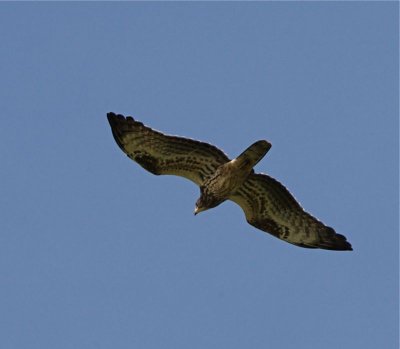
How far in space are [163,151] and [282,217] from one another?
107 inches

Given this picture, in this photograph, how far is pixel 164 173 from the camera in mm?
19156

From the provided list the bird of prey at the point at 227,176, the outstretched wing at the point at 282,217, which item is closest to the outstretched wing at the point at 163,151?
the bird of prey at the point at 227,176

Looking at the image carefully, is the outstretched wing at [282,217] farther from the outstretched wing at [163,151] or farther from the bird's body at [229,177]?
the outstretched wing at [163,151]

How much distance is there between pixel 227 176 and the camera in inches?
731

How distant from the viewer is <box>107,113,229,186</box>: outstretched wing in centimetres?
1861

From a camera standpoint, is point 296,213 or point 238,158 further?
point 296,213

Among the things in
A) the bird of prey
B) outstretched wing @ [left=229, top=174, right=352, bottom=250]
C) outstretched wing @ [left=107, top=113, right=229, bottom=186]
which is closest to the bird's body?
the bird of prey

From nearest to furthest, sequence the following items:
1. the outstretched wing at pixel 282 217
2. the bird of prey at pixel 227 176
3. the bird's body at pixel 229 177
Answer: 1. the bird's body at pixel 229 177
2. the bird of prey at pixel 227 176
3. the outstretched wing at pixel 282 217

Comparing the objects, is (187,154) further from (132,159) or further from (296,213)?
(296,213)

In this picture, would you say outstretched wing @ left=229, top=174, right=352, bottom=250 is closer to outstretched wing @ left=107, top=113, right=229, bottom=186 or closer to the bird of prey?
the bird of prey

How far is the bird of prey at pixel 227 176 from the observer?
18562 mm

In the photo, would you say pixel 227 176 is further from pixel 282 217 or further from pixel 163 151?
pixel 282 217

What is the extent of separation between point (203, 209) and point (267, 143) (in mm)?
1937

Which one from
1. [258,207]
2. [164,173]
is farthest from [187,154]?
[258,207]
